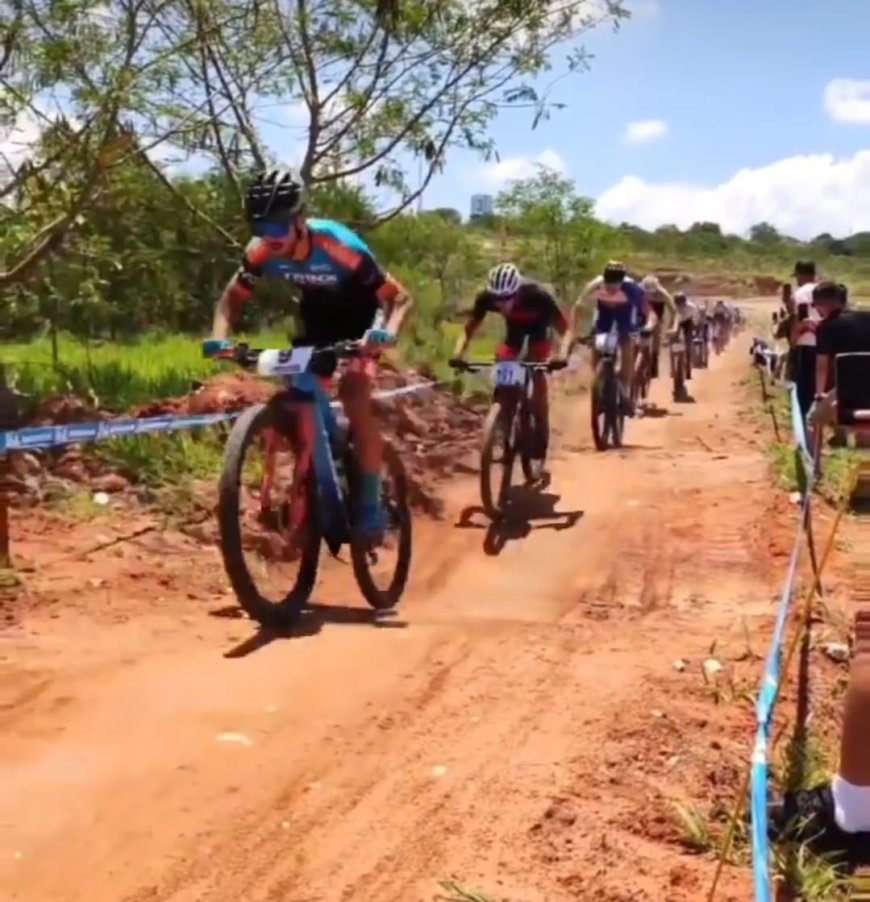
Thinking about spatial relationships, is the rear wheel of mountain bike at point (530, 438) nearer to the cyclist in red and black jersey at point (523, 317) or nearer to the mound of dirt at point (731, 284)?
the cyclist in red and black jersey at point (523, 317)

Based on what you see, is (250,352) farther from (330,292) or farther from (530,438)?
(530,438)

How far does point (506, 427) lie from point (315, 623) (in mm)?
3785

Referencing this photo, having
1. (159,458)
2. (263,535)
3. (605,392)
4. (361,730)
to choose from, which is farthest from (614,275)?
(361,730)

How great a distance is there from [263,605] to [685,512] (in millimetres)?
4585

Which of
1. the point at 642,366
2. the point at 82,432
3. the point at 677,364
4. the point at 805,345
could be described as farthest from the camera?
the point at 677,364

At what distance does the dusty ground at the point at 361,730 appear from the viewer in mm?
3586

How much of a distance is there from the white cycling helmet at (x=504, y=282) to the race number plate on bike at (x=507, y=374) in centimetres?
47

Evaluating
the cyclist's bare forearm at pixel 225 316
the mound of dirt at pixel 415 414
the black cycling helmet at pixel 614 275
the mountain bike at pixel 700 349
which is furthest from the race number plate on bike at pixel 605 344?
the mountain bike at pixel 700 349

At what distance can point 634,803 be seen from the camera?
4121mm

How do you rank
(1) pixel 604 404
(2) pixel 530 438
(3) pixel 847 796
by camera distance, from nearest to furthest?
(3) pixel 847 796, (2) pixel 530 438, (1) pixel 604 404

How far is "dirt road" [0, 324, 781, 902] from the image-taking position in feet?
11.7

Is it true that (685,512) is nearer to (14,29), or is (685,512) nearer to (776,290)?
(14,29)

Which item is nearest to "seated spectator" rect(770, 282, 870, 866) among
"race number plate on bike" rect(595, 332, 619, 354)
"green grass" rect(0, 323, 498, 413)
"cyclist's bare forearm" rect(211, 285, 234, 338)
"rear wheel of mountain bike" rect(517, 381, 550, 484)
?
"cyclist's bare forearm" rect(211, 285, 234, 338)

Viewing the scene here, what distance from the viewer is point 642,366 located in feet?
55.2
